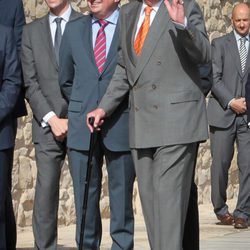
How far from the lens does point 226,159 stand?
1288 centimetres

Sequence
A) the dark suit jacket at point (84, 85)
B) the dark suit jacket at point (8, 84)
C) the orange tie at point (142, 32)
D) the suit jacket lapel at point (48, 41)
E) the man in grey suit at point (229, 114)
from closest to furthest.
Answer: the orange tie at point (142, 32), the dark suit jacket at point (8, 84), the dark suit jacket at point (84, 85), the suit jacket lapel at point (48, 41), the man in grey suit at point (229, 114)

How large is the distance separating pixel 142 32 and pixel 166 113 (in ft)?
1.89

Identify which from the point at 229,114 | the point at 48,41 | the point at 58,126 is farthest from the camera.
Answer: the point at 229,114

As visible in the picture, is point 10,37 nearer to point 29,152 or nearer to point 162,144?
point 162,144

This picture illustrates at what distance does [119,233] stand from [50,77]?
1.28m

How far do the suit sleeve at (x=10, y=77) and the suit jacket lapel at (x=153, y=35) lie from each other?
1.00 m

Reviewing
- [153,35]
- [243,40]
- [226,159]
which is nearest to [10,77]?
[153,35]

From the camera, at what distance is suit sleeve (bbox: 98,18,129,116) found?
338 inches

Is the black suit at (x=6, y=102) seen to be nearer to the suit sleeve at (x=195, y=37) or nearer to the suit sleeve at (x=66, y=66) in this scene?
the suit sleeve at (x=66, y=66)

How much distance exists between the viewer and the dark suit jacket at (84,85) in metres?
8.81

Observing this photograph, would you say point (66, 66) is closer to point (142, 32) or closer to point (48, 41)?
point (48, 41)

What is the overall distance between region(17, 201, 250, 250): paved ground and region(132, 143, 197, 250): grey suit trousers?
8.12 feet

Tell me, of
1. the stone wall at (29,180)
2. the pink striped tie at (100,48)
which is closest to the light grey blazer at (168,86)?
the pink striped tie at (100,48)

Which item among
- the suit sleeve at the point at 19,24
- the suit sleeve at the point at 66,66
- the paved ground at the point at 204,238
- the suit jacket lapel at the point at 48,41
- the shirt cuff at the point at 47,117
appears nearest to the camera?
the suit sleeve at the point at 66,66
